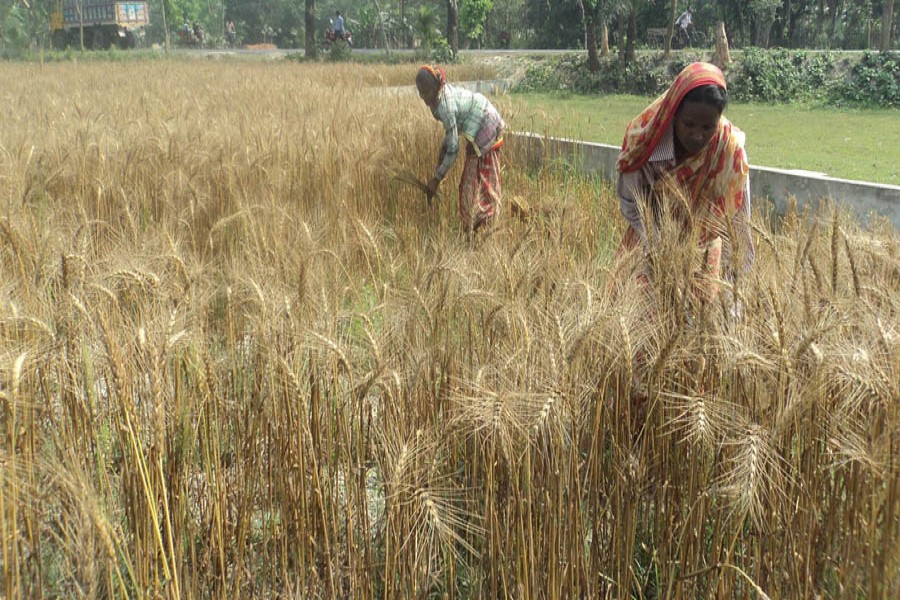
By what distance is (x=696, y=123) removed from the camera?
252 centimetres

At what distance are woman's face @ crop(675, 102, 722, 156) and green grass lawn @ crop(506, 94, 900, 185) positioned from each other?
4.33 metres

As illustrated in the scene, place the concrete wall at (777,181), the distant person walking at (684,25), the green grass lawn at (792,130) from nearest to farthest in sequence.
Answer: the concrete wall at (777,181)
the green grass lawn at (792,130)
the distant person walking at (684,25)

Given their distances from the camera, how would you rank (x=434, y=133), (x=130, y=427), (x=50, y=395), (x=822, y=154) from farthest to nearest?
(x=822, y=154) < (x=434, y=133) < (x=50, y=395) < (x=130, y=427)

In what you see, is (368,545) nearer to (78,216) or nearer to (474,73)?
(78,216)

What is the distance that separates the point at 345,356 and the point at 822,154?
8368mm

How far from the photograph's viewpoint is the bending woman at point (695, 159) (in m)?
2.47

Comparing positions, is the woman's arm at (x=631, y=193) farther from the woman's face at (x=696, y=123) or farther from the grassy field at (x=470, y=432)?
the grassy field at (x=470, y=432)

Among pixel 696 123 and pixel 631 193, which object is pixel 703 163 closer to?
pixel 696 123

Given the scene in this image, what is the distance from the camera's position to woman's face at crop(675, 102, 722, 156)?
2480mm

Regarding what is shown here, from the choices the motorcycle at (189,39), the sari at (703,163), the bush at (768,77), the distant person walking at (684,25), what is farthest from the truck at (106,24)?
the sari at (703,163)

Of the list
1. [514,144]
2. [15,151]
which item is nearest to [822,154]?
[514,144]

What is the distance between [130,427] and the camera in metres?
1.59

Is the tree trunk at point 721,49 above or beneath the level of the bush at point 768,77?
above

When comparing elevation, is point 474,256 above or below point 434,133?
below
